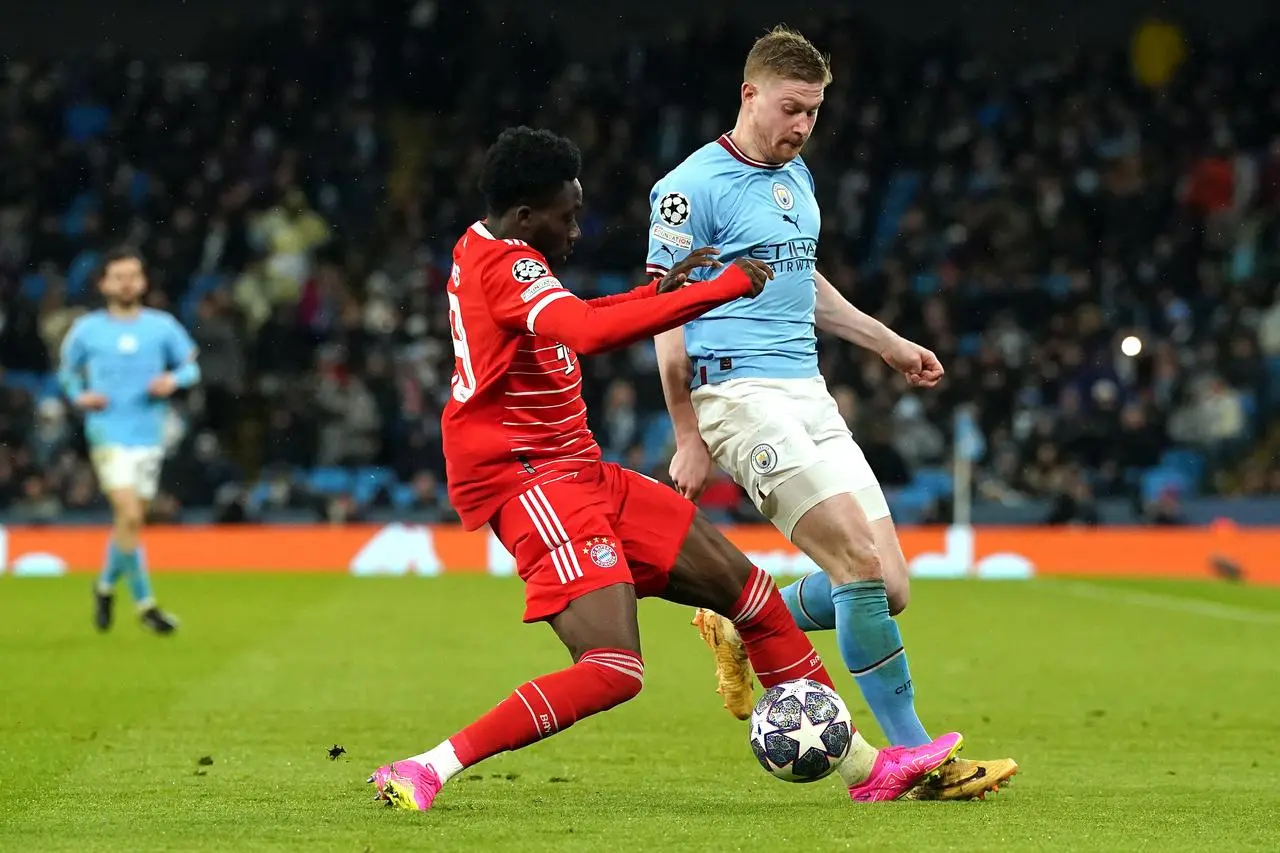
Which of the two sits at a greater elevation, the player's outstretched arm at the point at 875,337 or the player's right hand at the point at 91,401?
the player's outstretched arm at the point at 875,337

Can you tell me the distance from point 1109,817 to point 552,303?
2.10m

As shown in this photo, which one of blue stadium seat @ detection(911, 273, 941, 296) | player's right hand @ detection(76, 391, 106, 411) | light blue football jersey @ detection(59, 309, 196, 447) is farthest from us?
blue stadium seat @ detection(911, 273, 941, 296)

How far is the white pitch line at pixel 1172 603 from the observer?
13.8 m

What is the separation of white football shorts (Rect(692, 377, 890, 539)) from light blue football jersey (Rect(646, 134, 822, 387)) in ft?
0.20

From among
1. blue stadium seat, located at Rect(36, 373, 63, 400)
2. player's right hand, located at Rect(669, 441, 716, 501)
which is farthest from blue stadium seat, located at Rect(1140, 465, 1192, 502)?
player's right hand, located at Rect(669, 441, 716, 501)

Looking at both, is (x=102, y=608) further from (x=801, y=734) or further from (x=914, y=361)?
(x=801, y=734)

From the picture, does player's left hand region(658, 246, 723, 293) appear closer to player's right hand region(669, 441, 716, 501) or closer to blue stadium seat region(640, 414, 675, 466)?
player's right hand region(669, 441, 716, 501)

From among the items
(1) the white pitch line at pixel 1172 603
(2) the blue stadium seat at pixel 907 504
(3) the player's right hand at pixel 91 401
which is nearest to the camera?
(3) the player's right hand at pixel 91 401

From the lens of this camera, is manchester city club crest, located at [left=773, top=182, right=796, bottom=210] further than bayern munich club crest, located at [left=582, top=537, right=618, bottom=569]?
Yes

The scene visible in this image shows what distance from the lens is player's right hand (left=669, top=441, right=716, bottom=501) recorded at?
615 cm

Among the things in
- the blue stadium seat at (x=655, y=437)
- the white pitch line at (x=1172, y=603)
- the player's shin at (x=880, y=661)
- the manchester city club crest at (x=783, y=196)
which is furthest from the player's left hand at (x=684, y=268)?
the blue stadium seat at (x=655, y=437)

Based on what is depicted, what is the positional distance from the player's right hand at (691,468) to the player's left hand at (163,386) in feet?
20.9

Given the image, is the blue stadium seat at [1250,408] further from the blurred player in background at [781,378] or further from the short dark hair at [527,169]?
the short dark hair at [527,169]

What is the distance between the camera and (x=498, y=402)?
5523mm
